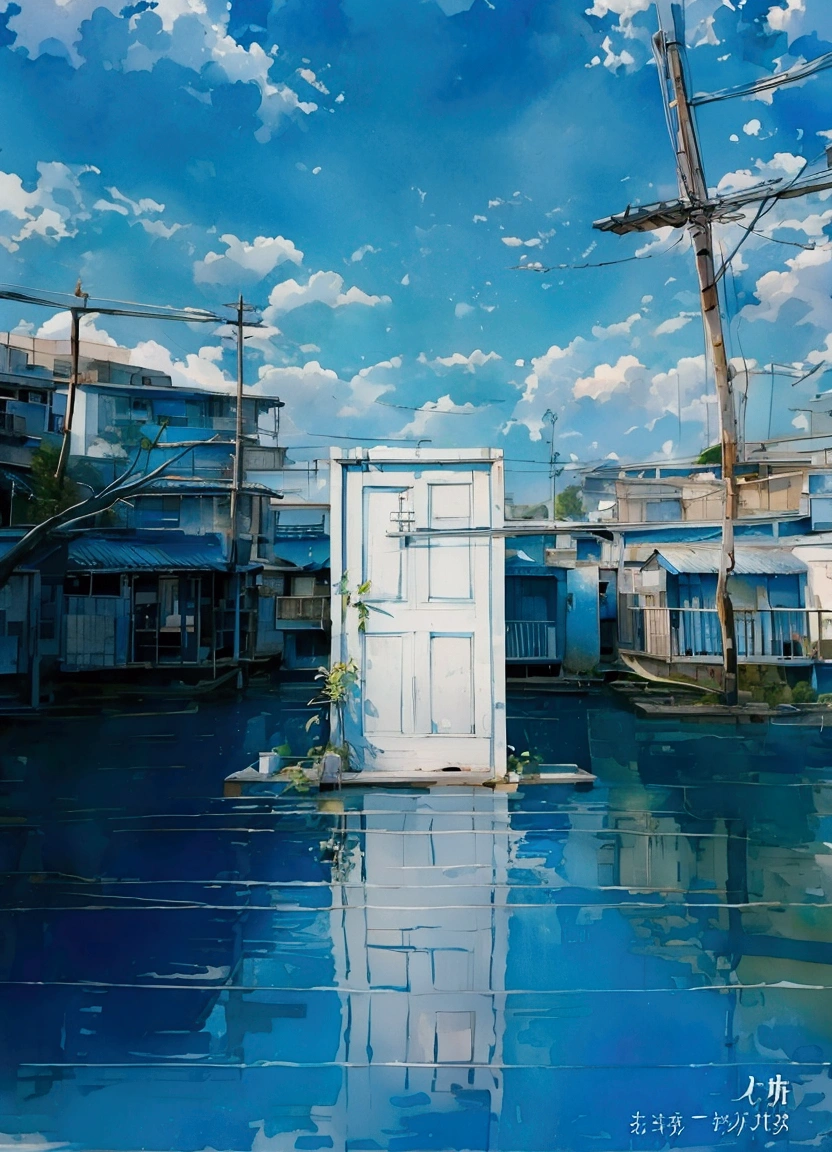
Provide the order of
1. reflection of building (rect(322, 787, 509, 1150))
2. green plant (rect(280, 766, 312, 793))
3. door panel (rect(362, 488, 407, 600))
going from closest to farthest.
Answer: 1. reflection of building (rect(322, 787, 509, 1150))
2. green plant (rect(280, 766, 312, 793))
3. door panel (rect(362, 488, 407, 600))

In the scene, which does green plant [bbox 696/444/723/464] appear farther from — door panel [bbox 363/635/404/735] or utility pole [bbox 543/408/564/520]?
door panel [bbox 363/635/404/735]

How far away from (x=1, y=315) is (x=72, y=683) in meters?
1.74

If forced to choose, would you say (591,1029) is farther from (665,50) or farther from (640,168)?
(665,50)

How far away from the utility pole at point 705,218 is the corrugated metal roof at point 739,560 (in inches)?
1.9

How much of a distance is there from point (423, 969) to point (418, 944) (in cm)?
10

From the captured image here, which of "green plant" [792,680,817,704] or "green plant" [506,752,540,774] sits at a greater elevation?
"green plant" [792,680,817,704]

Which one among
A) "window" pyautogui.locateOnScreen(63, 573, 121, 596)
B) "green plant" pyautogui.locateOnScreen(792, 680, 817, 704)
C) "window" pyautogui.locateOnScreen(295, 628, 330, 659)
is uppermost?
"window" pyautogui.locateOnScreen(63, 573, 121, 596)

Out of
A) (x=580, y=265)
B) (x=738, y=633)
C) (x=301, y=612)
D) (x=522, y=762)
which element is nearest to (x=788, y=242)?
(x=580, y=265)

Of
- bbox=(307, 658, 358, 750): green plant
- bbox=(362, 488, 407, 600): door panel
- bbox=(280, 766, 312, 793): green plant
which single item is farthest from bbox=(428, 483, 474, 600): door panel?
bbox=(280, 766, 312, 793): green plant

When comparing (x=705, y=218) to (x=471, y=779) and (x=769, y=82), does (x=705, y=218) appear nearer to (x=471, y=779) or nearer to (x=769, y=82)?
(x=769, y=82)

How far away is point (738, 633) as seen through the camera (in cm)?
391

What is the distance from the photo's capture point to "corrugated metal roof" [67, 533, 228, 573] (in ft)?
11.9

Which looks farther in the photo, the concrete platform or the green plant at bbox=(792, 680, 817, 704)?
the green plant at bbox=(792, 680, 817, 704)

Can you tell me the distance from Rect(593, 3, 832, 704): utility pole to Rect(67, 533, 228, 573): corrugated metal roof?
7.77 feet
